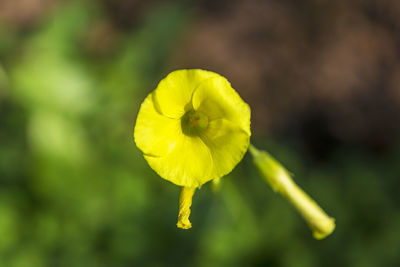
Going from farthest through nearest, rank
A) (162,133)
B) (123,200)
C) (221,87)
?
(123,200)
(162,133)
(221,87)

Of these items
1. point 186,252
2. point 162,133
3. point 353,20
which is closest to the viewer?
point 162,133

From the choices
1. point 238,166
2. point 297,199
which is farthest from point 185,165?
point 238,166

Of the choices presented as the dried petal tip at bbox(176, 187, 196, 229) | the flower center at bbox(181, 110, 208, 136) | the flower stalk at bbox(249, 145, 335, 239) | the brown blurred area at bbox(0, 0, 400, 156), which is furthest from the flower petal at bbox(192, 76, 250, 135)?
the brown blurred area at bbox(0, 0, 400, 156)

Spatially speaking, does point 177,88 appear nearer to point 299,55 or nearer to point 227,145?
point 227,145

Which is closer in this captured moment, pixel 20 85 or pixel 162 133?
pixel 162 133

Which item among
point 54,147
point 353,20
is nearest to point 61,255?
point 54,147

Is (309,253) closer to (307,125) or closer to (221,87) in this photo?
(307,125)
